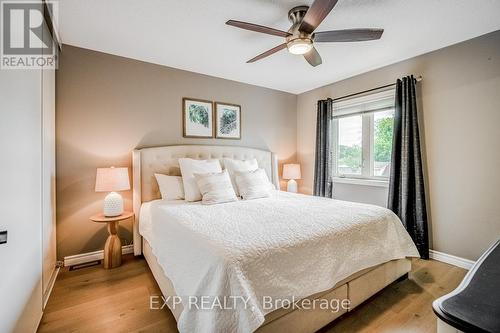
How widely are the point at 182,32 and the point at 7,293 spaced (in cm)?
235

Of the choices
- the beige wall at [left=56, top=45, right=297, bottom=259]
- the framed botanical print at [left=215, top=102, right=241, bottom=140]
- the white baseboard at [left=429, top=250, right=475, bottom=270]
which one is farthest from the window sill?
the beige wall at [left=56, top=45, right=297, bottom=259]

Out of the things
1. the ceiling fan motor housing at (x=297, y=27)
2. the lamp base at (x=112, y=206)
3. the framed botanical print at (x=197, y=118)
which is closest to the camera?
the ceiling fan motor housing at (x=297, y=27)

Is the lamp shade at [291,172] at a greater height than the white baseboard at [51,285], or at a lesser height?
greater

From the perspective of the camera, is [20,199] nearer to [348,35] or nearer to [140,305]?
[140,305]

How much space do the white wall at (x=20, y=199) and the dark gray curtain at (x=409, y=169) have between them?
3449 mm

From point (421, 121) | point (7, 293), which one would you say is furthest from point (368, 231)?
point (7, 293)

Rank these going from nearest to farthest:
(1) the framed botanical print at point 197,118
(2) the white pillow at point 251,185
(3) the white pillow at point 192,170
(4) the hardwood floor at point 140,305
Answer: (4) the hardwood floor at point 140,305 < (3) the white pillow at point 192,170 < (2) the white pillow at point 251,185 < (1) the framed botanical print at point 197,118

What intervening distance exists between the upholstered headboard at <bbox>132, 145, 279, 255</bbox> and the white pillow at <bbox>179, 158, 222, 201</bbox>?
0.24 meters

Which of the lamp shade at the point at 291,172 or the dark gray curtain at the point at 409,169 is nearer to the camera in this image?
the dark gray curtain at the point at 409,169

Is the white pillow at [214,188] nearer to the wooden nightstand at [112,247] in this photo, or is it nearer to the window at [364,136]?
the wooden nightstand at [112,247]

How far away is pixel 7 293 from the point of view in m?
1.07

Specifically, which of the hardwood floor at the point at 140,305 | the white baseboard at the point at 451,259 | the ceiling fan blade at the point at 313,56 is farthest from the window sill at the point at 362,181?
the ceiling fan blade at the point at 313,56

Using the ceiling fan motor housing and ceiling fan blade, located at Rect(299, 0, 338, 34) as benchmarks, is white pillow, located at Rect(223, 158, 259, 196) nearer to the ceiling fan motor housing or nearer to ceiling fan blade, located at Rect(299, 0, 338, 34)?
the ceiling fan motor housing

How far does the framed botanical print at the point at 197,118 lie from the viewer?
3271 mm
